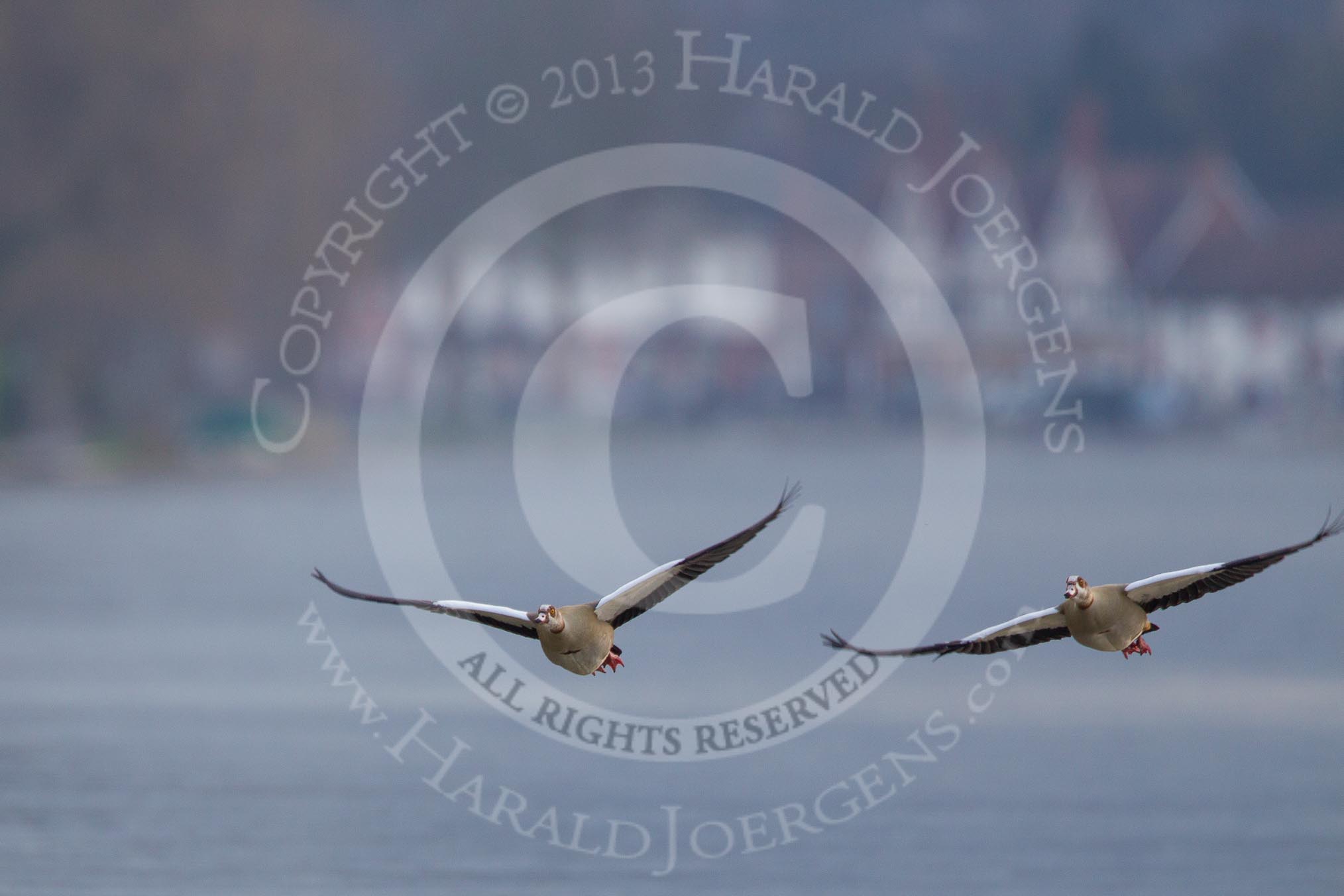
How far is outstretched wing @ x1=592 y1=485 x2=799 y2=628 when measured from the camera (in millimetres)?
9305

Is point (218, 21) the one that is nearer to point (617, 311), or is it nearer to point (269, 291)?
point (269, 291)

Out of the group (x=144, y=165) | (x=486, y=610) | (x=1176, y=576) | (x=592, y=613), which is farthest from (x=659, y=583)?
(x=144, y=165)

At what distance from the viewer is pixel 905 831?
1819cm

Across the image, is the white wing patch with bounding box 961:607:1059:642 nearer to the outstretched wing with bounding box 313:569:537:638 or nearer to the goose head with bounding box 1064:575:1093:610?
the goose head with bounding box 1064:575:1093:610

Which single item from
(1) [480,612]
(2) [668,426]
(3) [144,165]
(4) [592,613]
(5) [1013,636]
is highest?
(2) [668,426]

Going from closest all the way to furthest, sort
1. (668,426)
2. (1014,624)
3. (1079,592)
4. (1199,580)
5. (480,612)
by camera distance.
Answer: (1079,592)
(1199,580)
(1014,624)
(480,612)
(668,426)

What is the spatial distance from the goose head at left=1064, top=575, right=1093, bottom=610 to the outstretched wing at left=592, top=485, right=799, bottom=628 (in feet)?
3.34

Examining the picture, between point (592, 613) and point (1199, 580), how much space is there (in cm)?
214

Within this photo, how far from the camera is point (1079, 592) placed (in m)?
9.05

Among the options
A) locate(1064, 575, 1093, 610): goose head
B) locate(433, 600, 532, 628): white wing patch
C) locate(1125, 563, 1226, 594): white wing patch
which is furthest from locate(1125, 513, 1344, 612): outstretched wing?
locate(433, 600, 532, 628): white wing patch

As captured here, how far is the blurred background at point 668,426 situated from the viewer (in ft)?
61.6

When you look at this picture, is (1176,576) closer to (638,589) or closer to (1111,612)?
(1111,612)

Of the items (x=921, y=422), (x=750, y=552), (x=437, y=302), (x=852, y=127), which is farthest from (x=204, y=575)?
(x=852, y=127)

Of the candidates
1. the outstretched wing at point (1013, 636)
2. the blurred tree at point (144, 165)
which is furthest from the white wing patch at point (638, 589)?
the blurred tree at point (144, 165)
